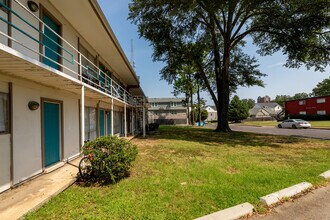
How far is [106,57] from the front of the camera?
1295 cm

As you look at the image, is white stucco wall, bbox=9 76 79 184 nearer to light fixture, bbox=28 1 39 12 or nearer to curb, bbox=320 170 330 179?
light fixture, bbox=28 1 39 12

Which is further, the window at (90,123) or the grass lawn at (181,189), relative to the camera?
the window at (90,123)

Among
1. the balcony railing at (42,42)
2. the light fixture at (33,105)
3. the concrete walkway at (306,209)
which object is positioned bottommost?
the concrete walkway at (306,209)

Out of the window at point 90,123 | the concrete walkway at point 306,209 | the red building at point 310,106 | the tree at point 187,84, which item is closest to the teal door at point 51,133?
the window at point 90,123

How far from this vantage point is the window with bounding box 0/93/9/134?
4.84 m

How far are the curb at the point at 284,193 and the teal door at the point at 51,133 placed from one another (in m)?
6.31

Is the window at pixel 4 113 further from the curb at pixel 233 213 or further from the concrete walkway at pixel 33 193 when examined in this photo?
the curb at pixel 233 213

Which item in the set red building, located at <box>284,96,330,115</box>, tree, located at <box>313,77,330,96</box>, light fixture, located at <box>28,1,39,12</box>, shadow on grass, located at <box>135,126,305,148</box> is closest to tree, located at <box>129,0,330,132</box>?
shadow on grass, located at <box>135,126,305,148</box>

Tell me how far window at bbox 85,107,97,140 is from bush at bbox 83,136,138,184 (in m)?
4.87

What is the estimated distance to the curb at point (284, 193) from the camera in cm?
416

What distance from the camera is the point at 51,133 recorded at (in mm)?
6871

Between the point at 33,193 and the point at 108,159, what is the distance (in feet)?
5.80

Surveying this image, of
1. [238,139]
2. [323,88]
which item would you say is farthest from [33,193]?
[323,88]

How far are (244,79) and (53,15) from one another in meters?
20.4
